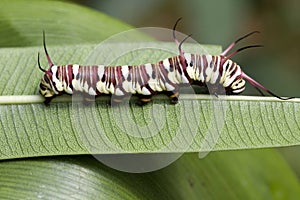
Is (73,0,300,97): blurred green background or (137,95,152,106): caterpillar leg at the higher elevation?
(73,0,300,97): blurred green background

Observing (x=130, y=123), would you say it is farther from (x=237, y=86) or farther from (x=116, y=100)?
(x=237, y=86)

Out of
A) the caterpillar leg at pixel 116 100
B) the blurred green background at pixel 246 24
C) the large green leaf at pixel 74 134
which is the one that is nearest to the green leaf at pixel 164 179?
the large green leaf at pixel 74 134

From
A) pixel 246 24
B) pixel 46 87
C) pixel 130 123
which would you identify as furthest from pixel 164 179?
pixel 246 24

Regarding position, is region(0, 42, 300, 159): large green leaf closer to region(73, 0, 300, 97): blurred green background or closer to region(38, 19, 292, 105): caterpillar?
region(38, 19, 292, 105): caterpillar

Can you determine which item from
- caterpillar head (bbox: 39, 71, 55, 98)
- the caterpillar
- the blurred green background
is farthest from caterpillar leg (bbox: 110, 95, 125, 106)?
the blurred green background

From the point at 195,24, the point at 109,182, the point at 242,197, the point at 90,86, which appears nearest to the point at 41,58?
the point at 90,86

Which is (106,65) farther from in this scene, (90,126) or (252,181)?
(252,181)
